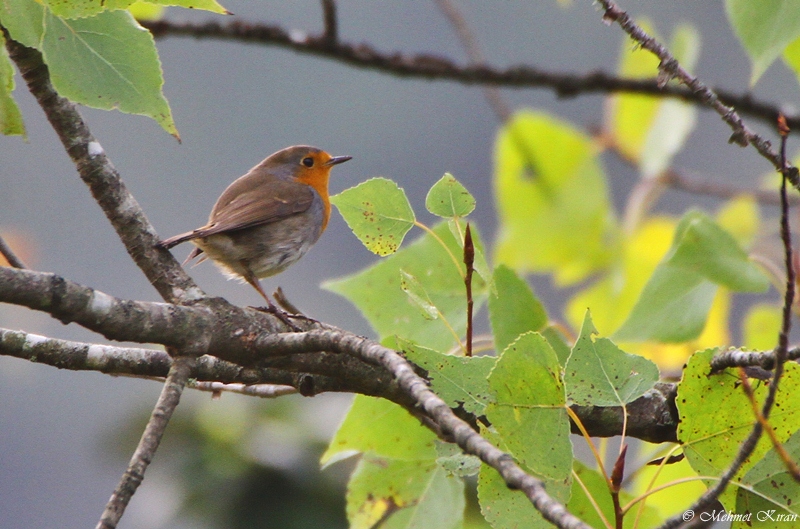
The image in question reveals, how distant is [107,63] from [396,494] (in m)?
1.31

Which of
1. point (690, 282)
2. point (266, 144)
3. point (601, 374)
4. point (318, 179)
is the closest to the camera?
point (601, 374)

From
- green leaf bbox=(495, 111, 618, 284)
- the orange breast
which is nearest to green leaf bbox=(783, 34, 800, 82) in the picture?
green leaf bbox=(495, 111, 618, 284)

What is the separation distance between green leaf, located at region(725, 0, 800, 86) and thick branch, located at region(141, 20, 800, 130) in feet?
6.40

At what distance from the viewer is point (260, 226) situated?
395cm

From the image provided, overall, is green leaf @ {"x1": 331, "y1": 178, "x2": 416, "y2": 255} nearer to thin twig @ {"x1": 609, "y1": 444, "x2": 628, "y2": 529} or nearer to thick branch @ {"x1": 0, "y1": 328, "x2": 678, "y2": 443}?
thick branch @ {"x1": 0, "y1": 328, "x2": 678, "y2": 443}

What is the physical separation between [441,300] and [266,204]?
2011 millimetres

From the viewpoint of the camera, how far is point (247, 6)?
30.2m

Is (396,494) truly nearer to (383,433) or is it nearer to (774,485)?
(383,433)

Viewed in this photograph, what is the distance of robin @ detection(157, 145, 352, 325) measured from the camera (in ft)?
12.4

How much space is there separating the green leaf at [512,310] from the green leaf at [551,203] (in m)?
1.39

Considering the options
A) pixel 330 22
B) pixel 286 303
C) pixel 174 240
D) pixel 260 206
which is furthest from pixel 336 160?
pixel 286 303

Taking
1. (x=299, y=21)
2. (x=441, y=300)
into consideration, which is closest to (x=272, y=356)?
(x=441, y=300)

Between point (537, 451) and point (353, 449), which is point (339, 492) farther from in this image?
point (537, 451)

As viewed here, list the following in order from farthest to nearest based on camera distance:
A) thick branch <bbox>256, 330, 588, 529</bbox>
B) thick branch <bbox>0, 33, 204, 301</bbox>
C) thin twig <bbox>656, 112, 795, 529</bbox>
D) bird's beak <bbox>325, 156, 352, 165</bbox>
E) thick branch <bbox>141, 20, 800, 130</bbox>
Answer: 1. bird's beak <bbox>325, 156, 352, 165</bbox>
2. thick branch <bbox>141, 20, 800, 130</bbox>
3. thick branch <bbox>0, 33, 204, 301</bbox>
4. thin twig <bbox>656, 112, 795, 529</bbox>
5. thick branch <bbox>256, 330, 588, 529</bbox>
